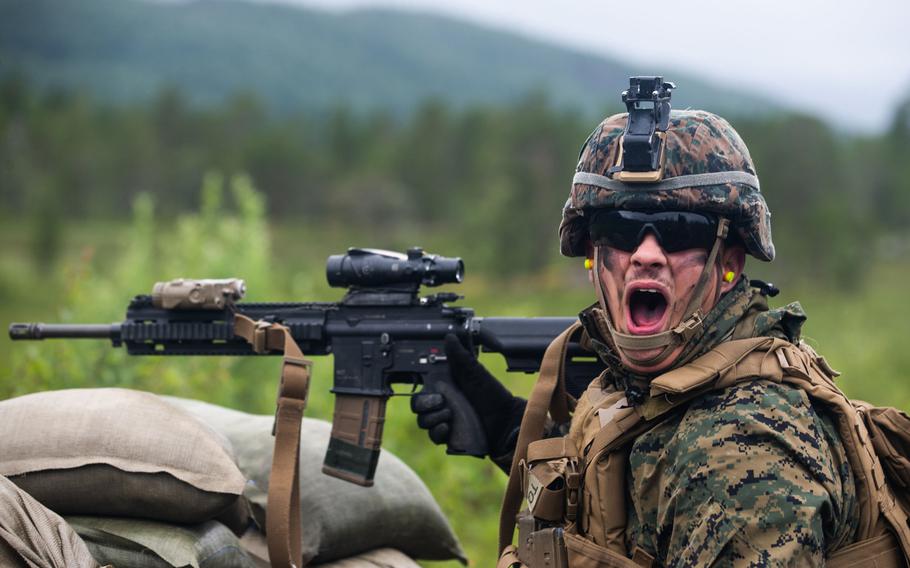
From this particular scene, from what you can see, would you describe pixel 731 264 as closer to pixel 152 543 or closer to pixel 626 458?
pixel 626 458

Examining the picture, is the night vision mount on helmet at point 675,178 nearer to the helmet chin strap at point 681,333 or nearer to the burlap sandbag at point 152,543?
the helmet chin strap at point 681,333

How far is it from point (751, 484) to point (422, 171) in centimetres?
4760

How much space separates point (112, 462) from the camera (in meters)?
4.10

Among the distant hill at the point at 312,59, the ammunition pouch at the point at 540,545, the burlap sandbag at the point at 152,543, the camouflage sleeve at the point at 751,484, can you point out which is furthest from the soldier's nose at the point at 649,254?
the distant hill at the point at 312,59

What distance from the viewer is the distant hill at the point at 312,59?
12212 centimetres

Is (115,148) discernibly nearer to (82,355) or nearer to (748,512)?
(82,355)

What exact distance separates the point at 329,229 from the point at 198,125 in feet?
38.2

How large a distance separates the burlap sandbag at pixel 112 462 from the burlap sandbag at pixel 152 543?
1.8 inches

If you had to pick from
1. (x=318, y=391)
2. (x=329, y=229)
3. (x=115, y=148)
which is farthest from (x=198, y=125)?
(x=318, y=391)

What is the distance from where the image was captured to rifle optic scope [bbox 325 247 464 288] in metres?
4.77

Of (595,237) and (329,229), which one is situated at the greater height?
(595,237)

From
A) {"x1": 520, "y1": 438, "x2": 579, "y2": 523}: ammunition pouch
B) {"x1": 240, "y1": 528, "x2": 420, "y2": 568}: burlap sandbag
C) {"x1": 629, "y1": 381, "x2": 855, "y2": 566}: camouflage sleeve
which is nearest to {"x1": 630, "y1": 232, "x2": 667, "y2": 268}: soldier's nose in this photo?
{"x1": 629, "y1": 381, "x2": 855, "y2": 566}: camouflage sleeve

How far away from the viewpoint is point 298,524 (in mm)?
4598

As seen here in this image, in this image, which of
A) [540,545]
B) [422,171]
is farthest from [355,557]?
[422,171]
